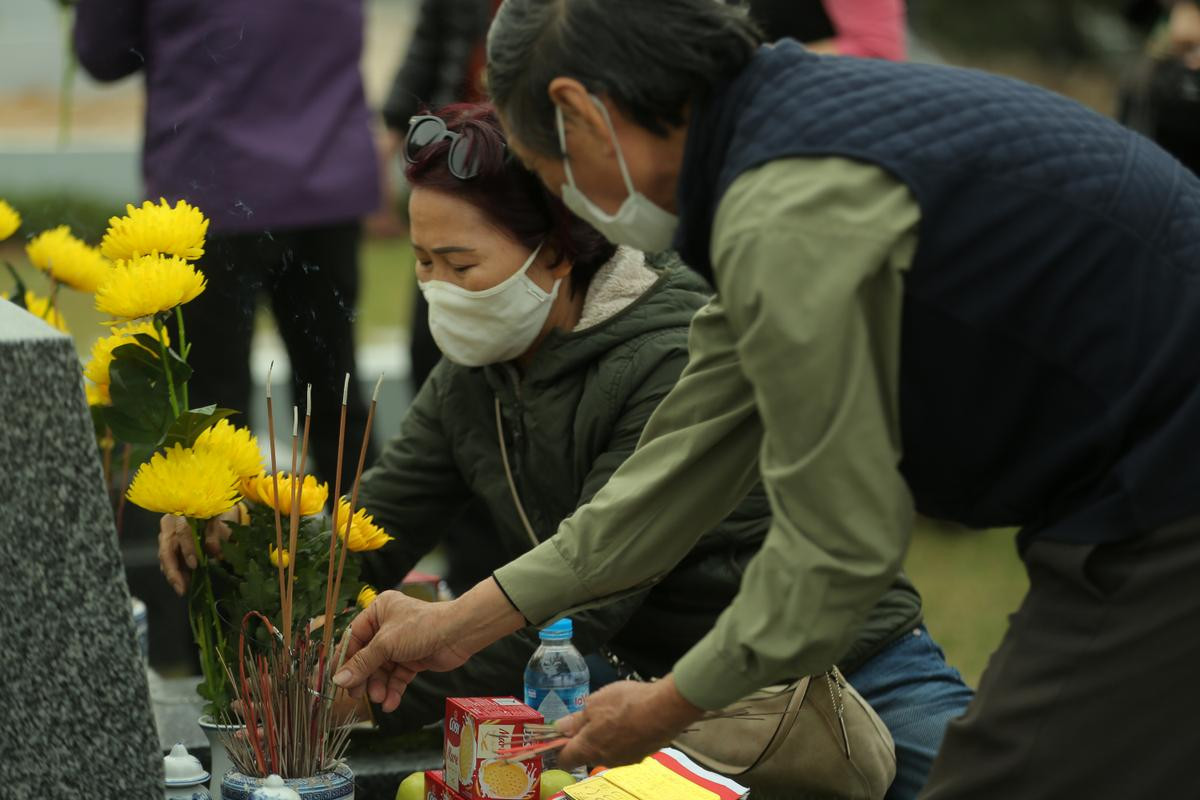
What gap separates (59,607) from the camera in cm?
205

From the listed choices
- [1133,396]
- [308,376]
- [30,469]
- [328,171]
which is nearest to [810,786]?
[1133,396]

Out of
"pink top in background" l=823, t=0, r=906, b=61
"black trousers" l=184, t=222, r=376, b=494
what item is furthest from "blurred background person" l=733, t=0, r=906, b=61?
"black trousers" l=184, t=222, r=376, b=494

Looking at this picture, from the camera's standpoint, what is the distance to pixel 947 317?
5.93 feet

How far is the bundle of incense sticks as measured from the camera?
96.7 inches

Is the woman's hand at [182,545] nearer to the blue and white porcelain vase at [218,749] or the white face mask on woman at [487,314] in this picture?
the blue and white porcelain vase at [218,749]

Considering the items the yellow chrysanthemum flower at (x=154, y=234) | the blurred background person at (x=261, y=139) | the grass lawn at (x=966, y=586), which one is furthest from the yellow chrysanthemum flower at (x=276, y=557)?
the grass lawn at (x=966, y=586)

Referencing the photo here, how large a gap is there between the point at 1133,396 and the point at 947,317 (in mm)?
207

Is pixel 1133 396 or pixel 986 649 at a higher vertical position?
pixel 1133 396

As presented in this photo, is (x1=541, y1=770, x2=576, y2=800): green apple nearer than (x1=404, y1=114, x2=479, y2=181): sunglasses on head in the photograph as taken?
Yes

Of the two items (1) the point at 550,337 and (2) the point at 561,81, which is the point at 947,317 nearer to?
(2) the point at 561,81

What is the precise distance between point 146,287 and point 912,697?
1335mm

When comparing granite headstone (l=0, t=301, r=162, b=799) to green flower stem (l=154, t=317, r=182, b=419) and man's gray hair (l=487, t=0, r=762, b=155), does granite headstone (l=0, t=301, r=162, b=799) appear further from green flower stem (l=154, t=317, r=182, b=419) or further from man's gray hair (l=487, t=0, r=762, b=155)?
man's gray hair (l=487, t=0, r=762, b=155)

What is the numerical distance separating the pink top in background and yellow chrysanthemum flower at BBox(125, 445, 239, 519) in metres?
2.36

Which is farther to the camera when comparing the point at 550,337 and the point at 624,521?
the point at 550,337
